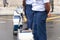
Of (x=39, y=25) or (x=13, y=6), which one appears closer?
(x=39, y=25)

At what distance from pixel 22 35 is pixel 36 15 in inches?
27.0

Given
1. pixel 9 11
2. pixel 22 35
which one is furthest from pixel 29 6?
pixel 9 11

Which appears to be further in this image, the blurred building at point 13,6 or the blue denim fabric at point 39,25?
the blurred building at point 13,6

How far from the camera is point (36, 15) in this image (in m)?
5.83

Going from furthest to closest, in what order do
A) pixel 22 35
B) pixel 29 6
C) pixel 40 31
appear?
1. pixel 29 6
2. pixel 22 35
3. pixel 40 31

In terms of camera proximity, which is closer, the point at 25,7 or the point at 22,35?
the point at 22,35

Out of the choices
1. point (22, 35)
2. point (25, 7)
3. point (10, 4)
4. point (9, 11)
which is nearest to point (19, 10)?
point (25, 7)

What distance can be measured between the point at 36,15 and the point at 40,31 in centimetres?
36

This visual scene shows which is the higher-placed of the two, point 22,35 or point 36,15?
point 36,15

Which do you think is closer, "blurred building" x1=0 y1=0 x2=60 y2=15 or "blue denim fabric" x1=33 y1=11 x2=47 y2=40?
"blue denim fabric" x1=33 y1=11 x2=47 y2=40

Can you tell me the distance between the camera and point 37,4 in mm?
5879

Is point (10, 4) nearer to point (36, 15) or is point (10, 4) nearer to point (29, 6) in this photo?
point (29, 6)

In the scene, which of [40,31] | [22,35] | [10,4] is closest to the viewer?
[40,31]

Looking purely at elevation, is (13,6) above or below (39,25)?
below
